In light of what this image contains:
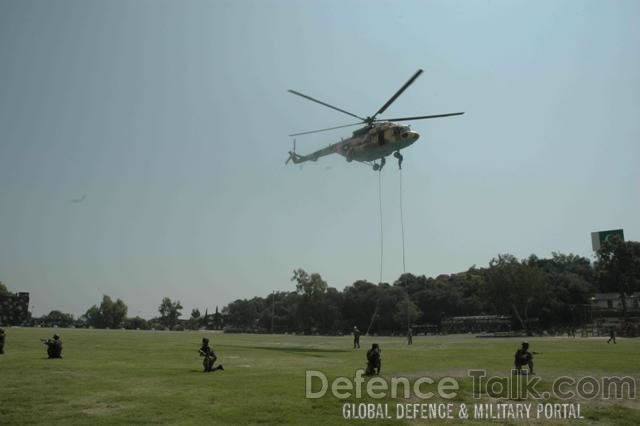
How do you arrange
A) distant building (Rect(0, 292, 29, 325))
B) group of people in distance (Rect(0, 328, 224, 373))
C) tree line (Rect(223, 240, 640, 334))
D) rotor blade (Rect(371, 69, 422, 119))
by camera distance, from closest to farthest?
group of people in distance (Rect(0, 328, 224, 373)), rotor blade (Rect(371, 69, 422, 119)), tree line (Rect(223, 240, 640, 334)), distant building (Rect(0, 292, 29, 325))

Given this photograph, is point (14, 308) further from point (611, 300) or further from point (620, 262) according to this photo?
point (611, 300)

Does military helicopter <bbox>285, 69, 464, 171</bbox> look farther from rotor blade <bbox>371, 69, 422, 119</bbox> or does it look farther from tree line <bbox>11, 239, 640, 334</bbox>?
tree line <bbox>11, 239, 640, 334</bbox>

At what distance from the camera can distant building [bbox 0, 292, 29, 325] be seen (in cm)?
16462

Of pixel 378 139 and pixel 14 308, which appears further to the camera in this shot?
pixel 14 308

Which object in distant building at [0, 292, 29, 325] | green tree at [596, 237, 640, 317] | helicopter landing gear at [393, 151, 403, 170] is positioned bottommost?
distant building at [0, 292, 29, 325]

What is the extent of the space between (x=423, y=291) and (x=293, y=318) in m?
43.1

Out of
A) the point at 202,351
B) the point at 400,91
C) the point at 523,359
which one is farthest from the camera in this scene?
the point at 400,91

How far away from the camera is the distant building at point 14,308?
6481 inches

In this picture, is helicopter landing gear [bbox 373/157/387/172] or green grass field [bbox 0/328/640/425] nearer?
green grass field [bbox 0/328/640/425]

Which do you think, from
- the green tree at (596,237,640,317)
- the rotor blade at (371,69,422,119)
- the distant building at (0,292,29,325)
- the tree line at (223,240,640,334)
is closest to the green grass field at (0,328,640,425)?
the rotor blade at (371,69,422,119)

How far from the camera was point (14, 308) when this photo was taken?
168500mm

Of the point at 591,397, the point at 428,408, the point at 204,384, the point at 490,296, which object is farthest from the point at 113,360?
the point at 490,296

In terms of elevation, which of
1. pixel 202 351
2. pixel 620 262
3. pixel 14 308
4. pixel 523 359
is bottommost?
pixel 14 308

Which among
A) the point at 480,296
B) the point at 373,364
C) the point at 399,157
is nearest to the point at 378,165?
the point at 399,157
